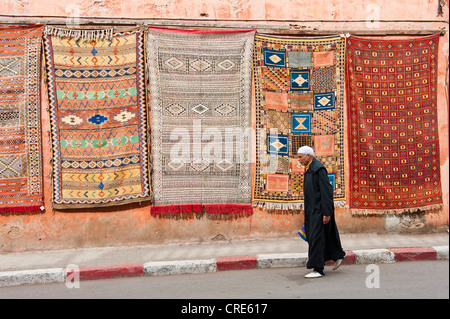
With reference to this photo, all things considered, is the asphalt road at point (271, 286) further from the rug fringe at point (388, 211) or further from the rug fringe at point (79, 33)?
the rug fringe at point (79, 33)

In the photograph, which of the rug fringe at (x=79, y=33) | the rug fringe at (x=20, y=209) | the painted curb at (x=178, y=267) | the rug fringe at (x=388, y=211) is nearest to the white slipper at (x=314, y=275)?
the painted curb at (x=178, y=267)

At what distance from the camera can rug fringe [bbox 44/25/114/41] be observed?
6.91m

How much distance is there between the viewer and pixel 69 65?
6.90 meters

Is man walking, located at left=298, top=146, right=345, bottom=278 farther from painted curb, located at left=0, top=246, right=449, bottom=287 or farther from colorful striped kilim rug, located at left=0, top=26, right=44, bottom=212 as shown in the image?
colorful striped kilim rug, located at left=0, top=26, right=44, bottom=212

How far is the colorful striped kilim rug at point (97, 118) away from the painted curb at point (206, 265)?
4.40ft

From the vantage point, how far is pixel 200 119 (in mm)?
7160

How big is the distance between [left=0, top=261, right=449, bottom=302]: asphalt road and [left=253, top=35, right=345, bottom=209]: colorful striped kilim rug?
1.64 meters

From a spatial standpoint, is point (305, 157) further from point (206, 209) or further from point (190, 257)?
point (206, 209)

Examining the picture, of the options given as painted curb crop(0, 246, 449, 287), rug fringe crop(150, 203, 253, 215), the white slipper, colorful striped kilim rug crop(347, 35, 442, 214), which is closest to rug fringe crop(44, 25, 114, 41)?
rug fringe crop(150, 203, 253, 215)

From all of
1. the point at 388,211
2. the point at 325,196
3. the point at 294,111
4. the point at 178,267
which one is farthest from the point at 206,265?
the point at 388,211

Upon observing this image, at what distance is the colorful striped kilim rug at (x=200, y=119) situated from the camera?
279 inches
